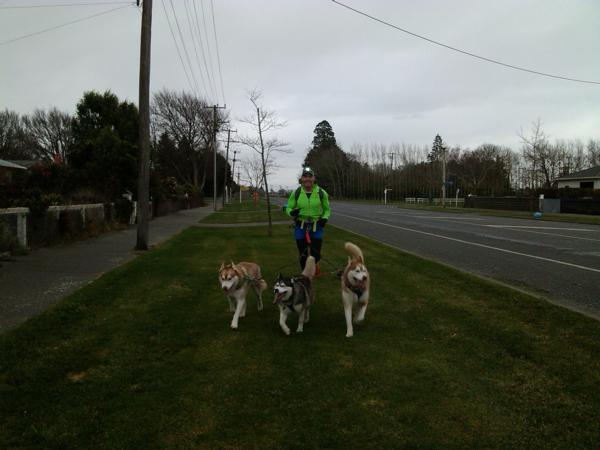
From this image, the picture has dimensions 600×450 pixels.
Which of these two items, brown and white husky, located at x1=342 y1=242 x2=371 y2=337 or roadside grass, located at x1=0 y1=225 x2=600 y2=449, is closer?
roadside grass, located at x1=0 y1=225 x2=600 y2=449

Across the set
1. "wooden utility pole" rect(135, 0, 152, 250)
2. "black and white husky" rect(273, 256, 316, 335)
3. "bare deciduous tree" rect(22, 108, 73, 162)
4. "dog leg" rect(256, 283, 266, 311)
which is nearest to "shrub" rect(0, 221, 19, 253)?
"wooden utility pole" rect(135, 0, 152, 250)

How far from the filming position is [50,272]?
8938mm

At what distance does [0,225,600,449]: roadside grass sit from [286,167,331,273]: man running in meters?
1.15

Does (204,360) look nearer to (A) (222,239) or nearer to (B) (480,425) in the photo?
(B) (480,425)

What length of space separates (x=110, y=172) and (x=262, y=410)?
832 inches

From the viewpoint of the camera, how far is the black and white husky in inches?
197

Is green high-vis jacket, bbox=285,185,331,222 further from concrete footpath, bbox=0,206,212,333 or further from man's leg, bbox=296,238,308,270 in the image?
concrete footpath, bbox=0,206,212,333

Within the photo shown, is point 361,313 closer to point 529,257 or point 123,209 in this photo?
point 529,257

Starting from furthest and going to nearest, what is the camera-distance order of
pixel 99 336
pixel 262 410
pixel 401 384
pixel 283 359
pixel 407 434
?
pixel 99 336 → pixel 283 359 → pixel 401 384 → pixel 262 410 → pixel 407 434

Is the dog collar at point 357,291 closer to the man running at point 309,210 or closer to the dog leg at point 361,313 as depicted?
the dog leg at point 361,313

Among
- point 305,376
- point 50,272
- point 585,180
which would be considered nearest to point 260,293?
point 305,376

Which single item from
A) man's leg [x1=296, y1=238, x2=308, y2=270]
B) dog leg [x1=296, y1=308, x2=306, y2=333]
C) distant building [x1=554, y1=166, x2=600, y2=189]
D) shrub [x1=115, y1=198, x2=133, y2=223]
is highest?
distant building [x1=554, y1=166, x2=600, y2=189]

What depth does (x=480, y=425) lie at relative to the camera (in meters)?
3.19

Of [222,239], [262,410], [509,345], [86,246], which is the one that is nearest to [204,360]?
[262,410]
